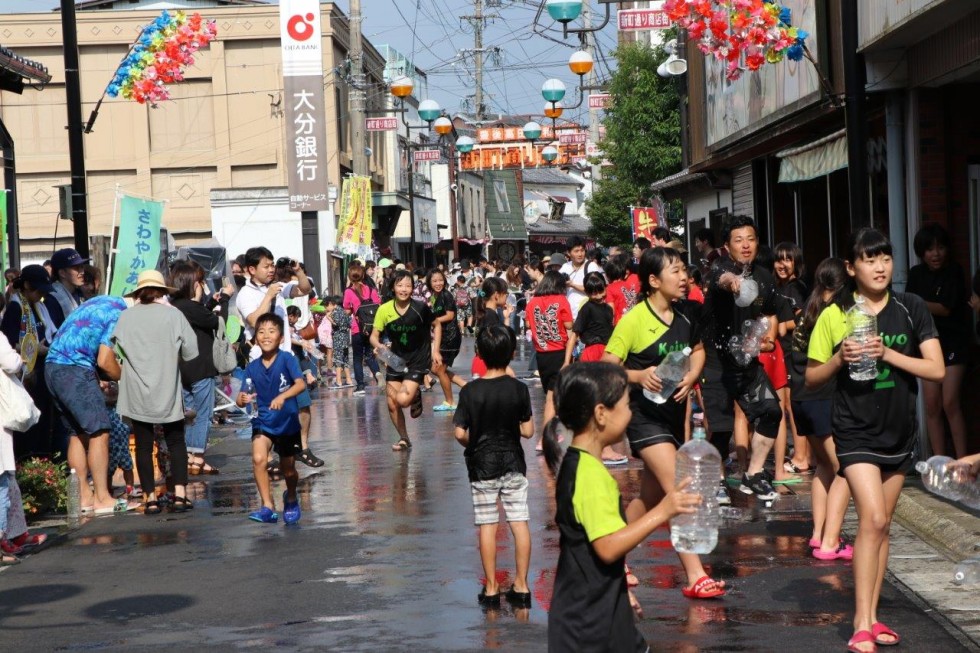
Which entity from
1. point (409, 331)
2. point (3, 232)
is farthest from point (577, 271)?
point (3, 232)

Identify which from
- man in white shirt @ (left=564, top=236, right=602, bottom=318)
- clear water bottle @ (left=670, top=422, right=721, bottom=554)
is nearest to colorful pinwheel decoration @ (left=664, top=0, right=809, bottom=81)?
man in white shirt @ (left=564, top=236, right=602, bottom=318)

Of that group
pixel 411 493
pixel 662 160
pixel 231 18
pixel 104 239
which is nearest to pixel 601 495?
pixel 411 493

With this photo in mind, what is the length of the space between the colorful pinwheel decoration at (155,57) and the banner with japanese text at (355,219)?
15.3m

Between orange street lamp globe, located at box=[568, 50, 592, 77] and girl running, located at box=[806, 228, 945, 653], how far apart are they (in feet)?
63.2

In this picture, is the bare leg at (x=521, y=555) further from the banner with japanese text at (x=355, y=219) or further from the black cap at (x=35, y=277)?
the banner with japanese text at (x=355, y=219)

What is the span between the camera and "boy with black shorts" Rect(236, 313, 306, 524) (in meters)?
10.3

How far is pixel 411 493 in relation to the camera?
11477mm

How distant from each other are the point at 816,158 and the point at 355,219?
64.3ft

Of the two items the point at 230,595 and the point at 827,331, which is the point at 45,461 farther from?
the point at 827,331

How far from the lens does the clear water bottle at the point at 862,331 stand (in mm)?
6211

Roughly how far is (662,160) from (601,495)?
39.2 m

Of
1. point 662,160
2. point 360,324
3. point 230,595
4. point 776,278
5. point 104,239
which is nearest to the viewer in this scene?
point 230,595

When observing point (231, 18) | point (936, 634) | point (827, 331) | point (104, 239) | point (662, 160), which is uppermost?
point (231, 18)

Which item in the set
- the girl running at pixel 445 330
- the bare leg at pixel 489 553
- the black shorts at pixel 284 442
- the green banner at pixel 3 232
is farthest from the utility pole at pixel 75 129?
the bare leg at pixel 489 553
